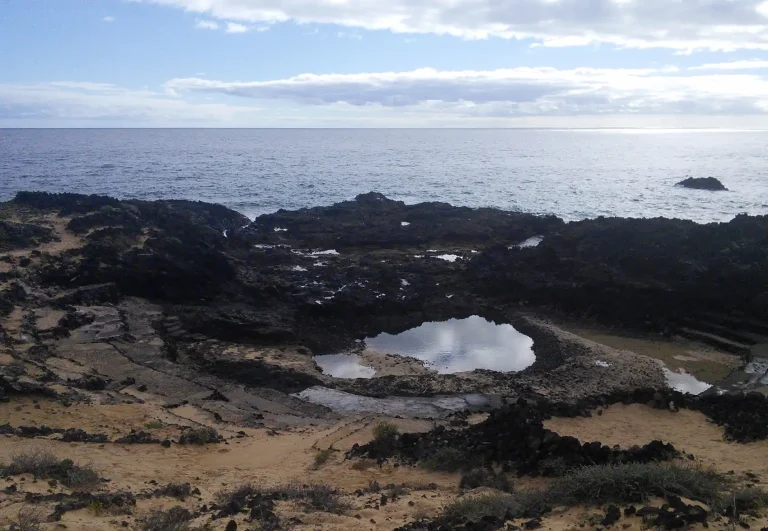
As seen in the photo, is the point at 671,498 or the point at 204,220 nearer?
the point at 671,498

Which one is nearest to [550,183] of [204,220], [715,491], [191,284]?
[204,220]

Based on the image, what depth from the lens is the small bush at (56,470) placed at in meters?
10.6

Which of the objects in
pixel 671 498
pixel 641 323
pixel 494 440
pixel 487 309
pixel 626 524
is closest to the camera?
pixel 626 524

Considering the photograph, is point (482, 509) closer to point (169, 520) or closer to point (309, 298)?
point (169, 520)

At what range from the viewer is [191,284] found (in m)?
27.4

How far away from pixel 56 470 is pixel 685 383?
17946mm

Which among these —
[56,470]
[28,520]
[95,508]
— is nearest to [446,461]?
[95,508]

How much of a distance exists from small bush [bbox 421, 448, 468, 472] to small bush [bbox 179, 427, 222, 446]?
16.2ft

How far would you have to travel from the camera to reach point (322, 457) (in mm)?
13242

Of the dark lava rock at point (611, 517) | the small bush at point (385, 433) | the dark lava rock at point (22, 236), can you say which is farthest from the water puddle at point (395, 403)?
the dark lava rock at point (22, 236)

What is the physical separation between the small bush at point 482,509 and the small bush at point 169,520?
149 inches

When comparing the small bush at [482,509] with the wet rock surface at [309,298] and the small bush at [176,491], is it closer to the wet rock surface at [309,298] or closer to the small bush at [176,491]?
the small bush at [176,491]

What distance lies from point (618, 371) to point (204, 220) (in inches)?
1259

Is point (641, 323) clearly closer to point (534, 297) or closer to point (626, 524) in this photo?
point (534, 297)
